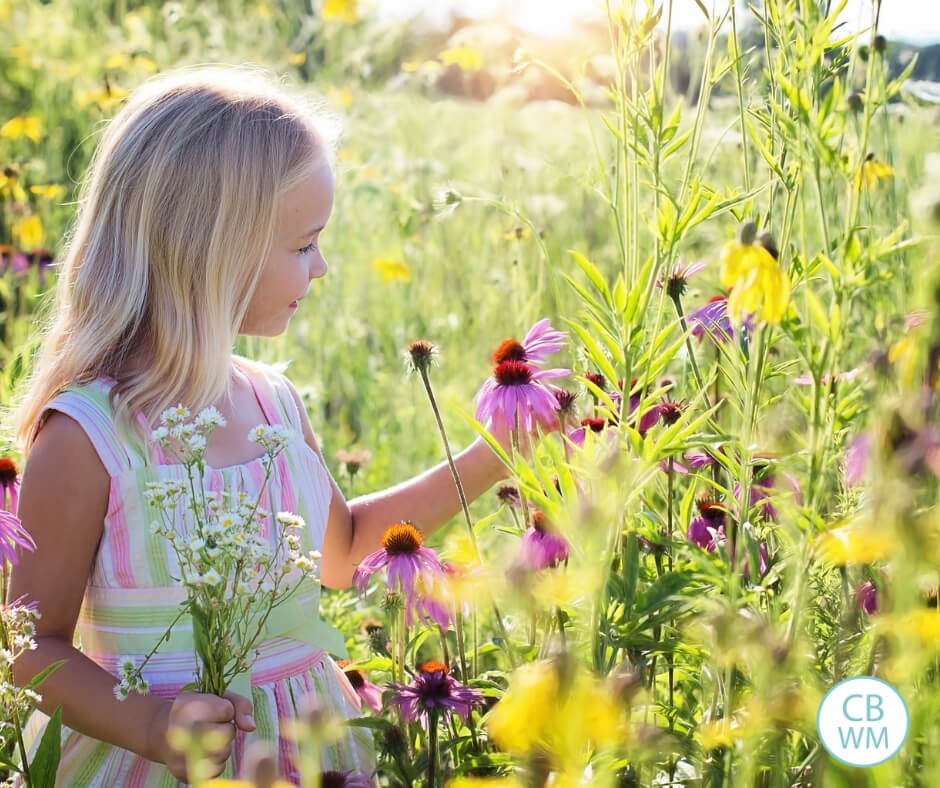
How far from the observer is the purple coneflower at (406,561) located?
1132mm

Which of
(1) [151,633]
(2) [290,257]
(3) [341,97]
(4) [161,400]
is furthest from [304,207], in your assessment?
(3) [341,97]

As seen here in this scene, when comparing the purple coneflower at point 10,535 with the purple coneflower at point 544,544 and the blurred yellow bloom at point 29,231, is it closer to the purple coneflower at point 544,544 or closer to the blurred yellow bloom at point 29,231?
the purple coneflower at point 544,544

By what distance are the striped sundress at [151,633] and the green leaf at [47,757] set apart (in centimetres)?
21

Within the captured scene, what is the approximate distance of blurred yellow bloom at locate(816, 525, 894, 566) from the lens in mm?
637

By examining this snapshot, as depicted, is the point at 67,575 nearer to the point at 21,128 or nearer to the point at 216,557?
the point at 216,557

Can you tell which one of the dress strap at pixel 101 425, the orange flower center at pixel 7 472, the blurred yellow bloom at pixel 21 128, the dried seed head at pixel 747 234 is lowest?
the orange flower center at pixel 7 472

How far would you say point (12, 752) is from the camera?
1.20 m

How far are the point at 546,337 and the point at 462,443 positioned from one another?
103 centimetres

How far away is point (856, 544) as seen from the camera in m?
0.67

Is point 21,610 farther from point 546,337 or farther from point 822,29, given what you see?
point 822,29

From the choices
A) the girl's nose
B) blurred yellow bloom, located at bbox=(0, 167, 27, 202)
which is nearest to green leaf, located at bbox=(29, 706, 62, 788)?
the girl's nose

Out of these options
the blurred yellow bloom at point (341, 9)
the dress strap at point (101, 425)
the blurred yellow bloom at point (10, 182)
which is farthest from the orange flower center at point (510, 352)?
the blurred yellow bloom at point (341, 9)

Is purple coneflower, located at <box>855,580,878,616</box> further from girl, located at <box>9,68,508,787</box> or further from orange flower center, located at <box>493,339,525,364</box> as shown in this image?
girl, located at <box>9,68,508,787</box>

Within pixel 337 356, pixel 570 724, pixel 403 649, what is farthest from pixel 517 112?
pixel 570 724
